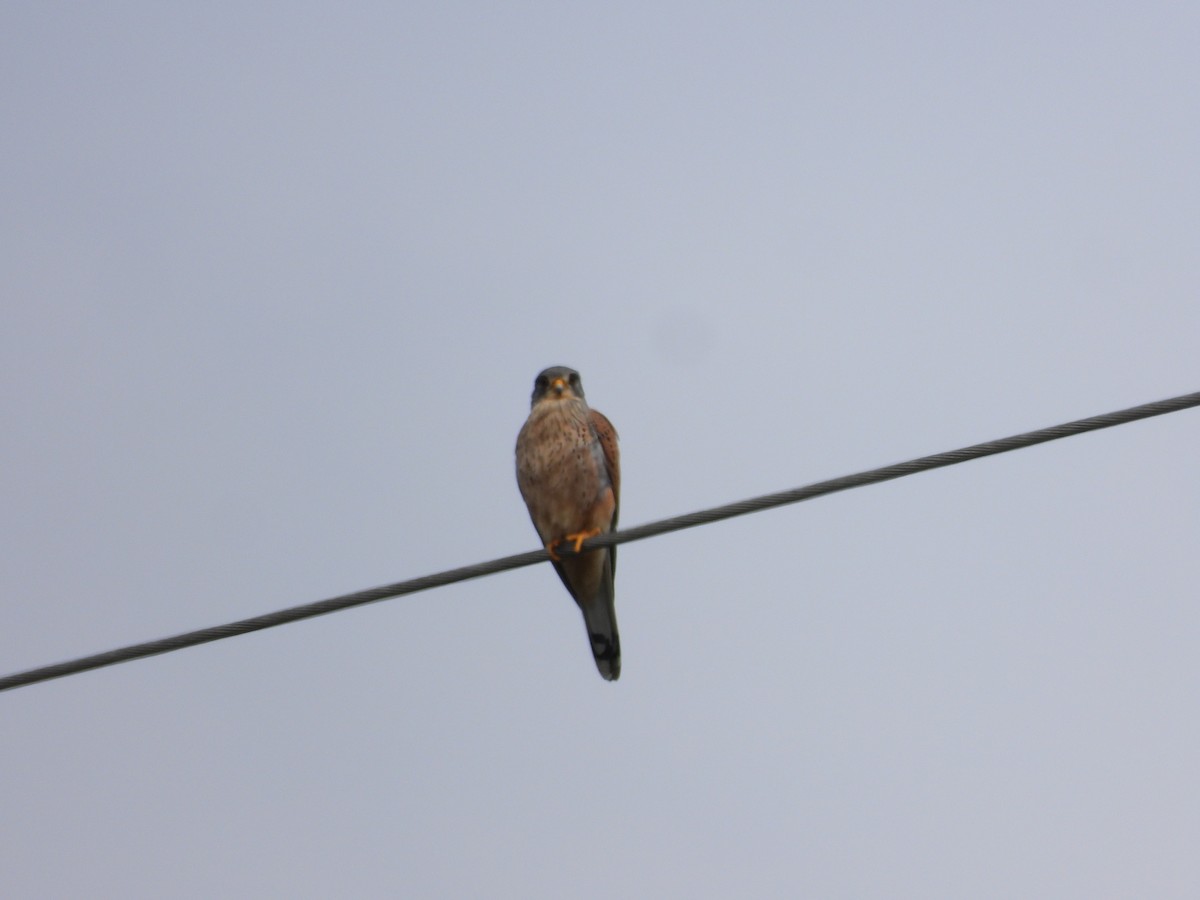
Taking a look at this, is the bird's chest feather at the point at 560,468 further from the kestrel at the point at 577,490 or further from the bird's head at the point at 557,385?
the bird's head at the point at 557,385

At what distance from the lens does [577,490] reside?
598 centimetres

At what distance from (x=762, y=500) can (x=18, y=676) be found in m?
1.91

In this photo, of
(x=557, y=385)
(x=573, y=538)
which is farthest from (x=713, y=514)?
(x=557, y=385)

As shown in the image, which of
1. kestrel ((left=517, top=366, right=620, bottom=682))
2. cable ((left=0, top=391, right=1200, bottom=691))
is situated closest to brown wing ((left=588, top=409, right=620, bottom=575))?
kestrel ((left=517, top=366, right=620, bottom=682))

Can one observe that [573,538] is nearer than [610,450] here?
Yes

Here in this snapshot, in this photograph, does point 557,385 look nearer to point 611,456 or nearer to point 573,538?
point 611,456

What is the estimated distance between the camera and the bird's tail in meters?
6.27

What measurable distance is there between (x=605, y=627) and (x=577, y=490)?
656 mm

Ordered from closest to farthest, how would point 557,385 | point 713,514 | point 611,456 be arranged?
point 713,514 → point 611,456 → point 557,385

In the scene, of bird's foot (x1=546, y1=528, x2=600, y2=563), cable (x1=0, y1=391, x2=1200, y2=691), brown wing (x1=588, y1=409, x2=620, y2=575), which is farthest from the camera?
brown wing (x1=588, y1=409, x2=620, y2=575)

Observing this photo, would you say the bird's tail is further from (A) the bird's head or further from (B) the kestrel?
(A) the bird's head

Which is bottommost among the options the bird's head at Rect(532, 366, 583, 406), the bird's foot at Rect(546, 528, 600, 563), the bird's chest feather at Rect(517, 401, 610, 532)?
the bird's foot at Rect(546, 528, 600, 563)

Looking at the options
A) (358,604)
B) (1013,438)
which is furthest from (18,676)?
(1013,438)

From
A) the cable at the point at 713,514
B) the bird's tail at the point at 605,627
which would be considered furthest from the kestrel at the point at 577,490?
the cable at the point at 713,514
